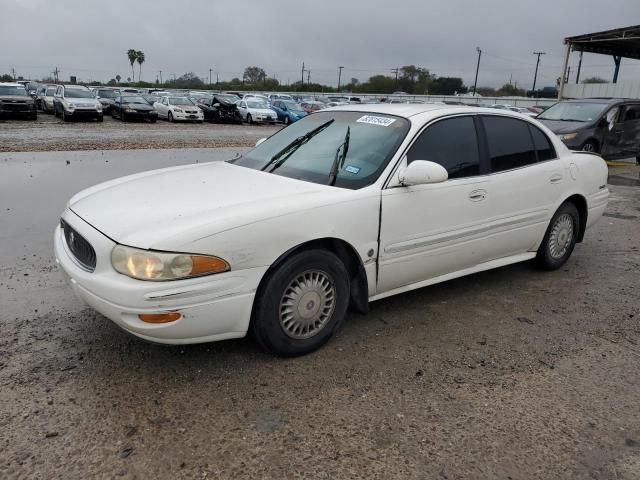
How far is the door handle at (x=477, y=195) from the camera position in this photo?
4.07m

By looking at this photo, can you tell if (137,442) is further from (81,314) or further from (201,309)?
(81,314)

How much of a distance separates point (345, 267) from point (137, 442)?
1.65 m

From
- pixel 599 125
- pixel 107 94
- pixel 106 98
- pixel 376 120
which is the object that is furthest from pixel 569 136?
pixel 107 94

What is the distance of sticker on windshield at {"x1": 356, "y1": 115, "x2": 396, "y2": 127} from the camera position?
398 centimetres

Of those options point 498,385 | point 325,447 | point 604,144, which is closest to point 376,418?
point 325,447

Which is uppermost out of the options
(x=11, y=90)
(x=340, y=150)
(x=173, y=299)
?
(x=11, y=90)

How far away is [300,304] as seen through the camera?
3.26m

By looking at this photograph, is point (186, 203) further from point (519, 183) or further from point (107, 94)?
point (107, 94)

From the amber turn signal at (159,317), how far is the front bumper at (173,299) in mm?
21

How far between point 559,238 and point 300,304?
3.11m

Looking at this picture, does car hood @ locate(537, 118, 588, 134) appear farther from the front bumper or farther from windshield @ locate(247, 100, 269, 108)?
windshield @ locate(247, 100, 269, 108)

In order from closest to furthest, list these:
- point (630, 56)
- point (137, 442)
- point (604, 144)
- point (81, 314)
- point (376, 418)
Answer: point (137, 442)
point (376, 418)
point (81, 314)
point (604, 144)
point (630, 56)

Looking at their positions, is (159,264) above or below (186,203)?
below

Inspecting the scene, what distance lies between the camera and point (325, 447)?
2.55m
